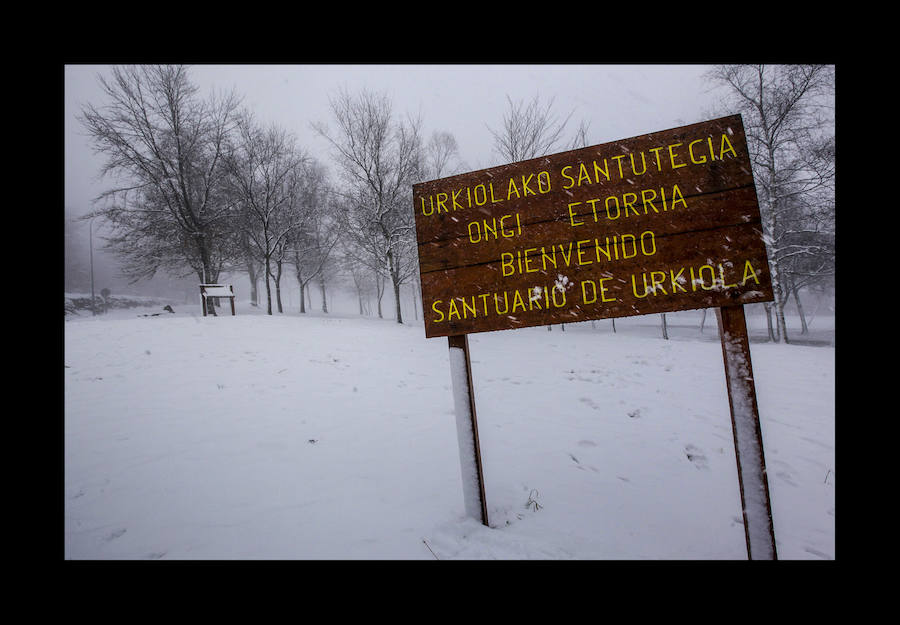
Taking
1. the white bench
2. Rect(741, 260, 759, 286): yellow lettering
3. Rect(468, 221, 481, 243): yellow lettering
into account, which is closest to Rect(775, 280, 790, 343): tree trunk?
Rect(741, 260, 759, 286): yellow lettering

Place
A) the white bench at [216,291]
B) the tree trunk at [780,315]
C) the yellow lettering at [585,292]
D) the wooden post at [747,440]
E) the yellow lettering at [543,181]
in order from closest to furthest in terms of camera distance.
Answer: the wooden post at [747,440]
the yellow lettering at [585,292]
the yellow lettering at [543,181]
the white bench at [216,291]
the tree trunk at [780,315]

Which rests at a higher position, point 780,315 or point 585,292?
point 585,292

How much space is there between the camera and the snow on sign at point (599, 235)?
189 centimetres

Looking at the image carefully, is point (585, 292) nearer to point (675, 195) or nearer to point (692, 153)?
point (675, 195)

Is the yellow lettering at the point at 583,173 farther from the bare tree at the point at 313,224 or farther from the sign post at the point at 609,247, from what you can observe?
the bare tree at the point at 313,224

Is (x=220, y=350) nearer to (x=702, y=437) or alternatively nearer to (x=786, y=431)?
(x=702, y=437)

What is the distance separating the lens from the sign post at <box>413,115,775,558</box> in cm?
185

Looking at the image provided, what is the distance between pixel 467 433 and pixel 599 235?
1645 millimetres

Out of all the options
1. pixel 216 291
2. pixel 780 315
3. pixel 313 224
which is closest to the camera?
pixel 216 291

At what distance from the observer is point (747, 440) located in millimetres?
1821

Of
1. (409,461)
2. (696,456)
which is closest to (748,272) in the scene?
(696,456)

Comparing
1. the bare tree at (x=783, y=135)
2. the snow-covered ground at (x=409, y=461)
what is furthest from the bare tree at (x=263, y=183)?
the bare tree at (x=783, y=135)

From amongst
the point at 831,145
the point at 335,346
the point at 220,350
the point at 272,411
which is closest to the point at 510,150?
the point at 831,145
